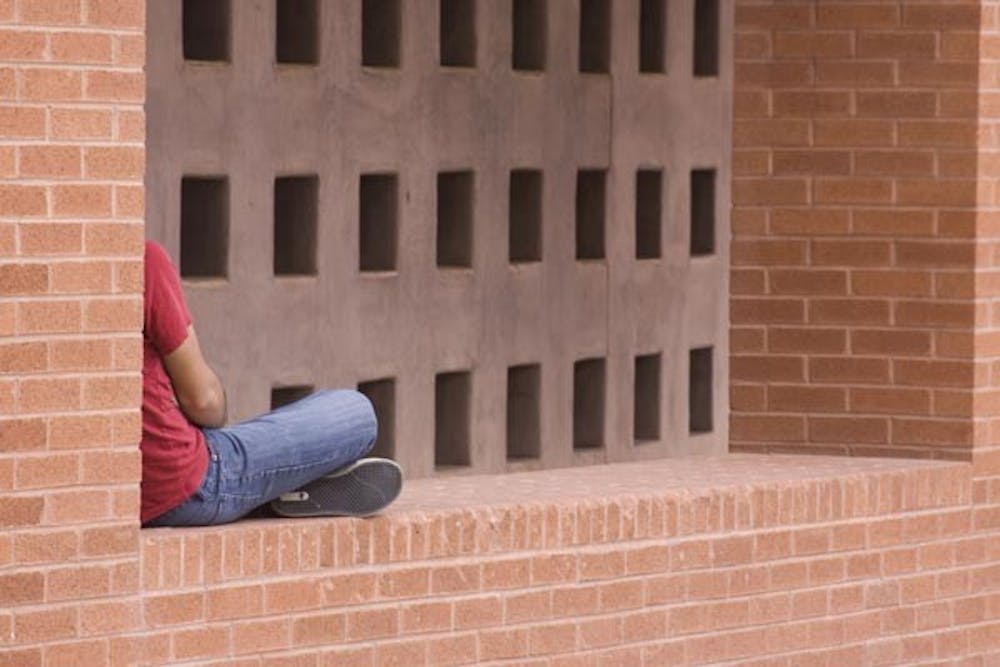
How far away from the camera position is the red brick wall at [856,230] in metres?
9.14

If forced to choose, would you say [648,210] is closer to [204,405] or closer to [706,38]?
[706,38]

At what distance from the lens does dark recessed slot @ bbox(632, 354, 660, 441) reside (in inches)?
395

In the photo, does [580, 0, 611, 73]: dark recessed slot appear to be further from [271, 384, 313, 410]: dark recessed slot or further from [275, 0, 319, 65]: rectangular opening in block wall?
[271, 384, 313, 410]: dark recessed slot

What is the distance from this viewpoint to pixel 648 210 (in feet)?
32.5

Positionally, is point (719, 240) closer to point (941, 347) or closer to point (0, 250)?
point (941, 347)

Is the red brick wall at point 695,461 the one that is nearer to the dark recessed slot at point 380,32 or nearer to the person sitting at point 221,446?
the person sitting at point 221,446

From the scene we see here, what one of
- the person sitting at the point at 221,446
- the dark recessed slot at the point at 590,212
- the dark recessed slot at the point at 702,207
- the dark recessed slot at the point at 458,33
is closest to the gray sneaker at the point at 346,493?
the person sitting at the point at 221,446

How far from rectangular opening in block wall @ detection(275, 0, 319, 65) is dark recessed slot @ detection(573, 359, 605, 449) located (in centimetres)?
172

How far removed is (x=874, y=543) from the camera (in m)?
8.84

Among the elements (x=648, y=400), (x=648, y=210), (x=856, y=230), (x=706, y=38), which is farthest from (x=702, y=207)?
(x=856, y=230)

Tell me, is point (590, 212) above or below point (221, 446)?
above

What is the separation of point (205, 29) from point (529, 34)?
138 cm

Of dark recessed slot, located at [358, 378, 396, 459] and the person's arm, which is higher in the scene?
the person's arm

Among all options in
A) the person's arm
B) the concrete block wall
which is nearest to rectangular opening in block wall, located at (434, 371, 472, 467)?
the concrete block wall
